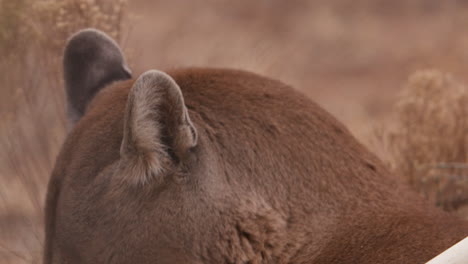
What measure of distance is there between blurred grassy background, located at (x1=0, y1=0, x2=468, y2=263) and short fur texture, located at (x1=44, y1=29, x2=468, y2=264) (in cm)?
142

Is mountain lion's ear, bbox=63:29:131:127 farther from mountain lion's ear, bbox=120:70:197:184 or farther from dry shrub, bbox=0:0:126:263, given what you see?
dry shrub, bbox=0:0:126:263

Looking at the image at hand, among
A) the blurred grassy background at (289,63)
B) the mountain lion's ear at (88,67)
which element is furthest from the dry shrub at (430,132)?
the mountain lion's ear at (88,67)

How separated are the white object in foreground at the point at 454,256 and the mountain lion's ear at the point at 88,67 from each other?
4.58 feet

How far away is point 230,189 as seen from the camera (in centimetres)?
252

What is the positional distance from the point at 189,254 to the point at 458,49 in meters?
8.37

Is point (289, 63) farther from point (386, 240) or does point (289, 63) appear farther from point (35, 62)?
point (386, 240)

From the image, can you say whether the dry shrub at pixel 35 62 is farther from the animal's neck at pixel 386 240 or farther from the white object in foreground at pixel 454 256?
the white object in foreground at pixel 454 256

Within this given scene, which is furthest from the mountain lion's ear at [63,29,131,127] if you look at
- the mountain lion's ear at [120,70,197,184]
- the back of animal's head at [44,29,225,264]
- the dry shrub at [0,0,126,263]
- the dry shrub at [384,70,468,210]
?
the dry shrub at [384,70,468,210]

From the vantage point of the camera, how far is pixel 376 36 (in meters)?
11.0

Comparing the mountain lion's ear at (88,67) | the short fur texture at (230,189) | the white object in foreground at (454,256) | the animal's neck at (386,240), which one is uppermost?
the mountain lion's ear at (88,67)

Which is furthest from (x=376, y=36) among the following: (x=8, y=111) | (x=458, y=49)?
(x=8, y=111)

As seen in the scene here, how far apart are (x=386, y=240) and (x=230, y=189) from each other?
21.6 inches

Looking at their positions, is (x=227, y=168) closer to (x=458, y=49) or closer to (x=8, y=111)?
(x=8, y=111)

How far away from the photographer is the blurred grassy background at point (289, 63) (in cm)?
443
